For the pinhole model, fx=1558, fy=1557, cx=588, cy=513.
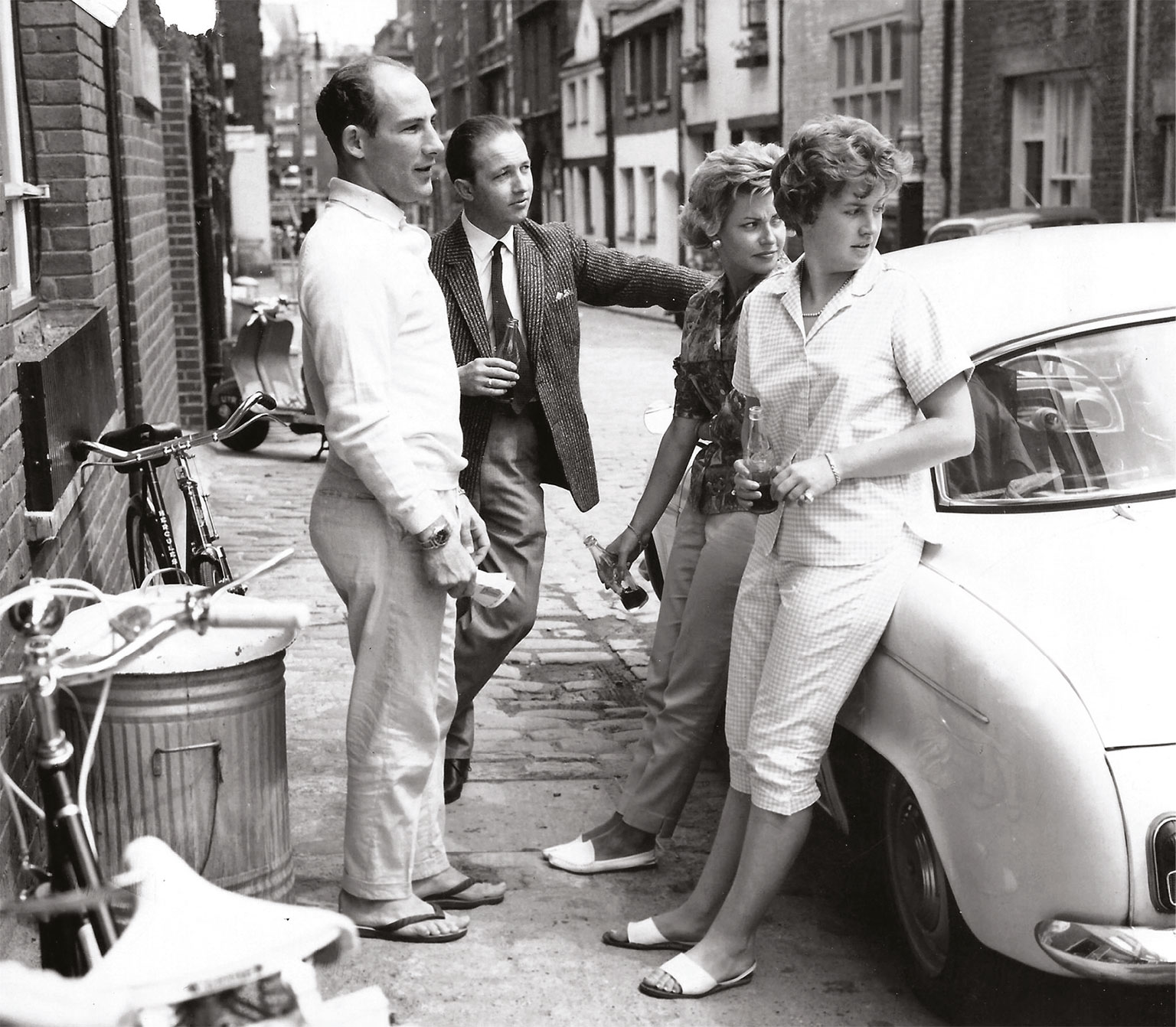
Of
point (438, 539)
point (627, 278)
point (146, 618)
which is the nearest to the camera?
point (146, 618)

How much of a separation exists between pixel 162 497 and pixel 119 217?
1.70 metres

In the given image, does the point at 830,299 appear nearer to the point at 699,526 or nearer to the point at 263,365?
the point at 699,526

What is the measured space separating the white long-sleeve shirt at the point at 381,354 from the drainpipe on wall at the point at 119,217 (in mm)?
3676

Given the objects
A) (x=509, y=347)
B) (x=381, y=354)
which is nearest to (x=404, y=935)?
(x=381, y=354)

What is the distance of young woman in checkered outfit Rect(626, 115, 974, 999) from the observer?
342 centimetres

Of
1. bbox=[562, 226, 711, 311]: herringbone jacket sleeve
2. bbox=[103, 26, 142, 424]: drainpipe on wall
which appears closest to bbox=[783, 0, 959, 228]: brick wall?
bbox=[103, 26, 142, 424]: drainpipe on wall

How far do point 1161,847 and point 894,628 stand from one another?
2.61ft

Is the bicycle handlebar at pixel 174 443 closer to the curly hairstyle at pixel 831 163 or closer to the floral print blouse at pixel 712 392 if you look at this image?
the floral print blouse at pixel 712 392

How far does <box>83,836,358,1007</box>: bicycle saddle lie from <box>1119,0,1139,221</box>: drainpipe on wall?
703 inches

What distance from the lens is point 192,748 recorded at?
364cm

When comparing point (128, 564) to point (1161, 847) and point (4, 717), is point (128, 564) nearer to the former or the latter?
point (4, 717)

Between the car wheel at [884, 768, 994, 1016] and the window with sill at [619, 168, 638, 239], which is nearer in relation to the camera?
the car wheel at [884, 768, 994, 1016]

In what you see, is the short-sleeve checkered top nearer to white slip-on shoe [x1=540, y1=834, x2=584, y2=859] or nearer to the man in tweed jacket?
the man in tweed jacket

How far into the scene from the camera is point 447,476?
12.4 feet
